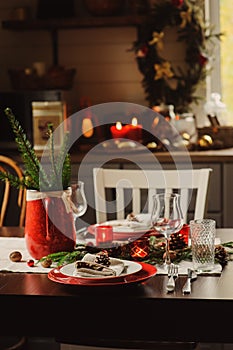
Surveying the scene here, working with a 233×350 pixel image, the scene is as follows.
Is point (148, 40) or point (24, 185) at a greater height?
point (148, 40)

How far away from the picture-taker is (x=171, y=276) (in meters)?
1.96

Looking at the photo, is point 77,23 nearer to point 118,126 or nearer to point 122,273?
point 118,126

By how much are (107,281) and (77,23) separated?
9.13 feet

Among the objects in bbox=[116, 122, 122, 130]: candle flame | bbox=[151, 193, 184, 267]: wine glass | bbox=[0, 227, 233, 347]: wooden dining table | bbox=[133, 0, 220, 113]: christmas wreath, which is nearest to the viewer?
bbox=[0, 227, 233, 347]: wooden dining table

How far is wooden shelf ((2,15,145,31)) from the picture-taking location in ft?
14.4

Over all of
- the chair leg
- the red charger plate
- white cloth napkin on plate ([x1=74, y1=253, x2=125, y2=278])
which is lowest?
→ the chair leg

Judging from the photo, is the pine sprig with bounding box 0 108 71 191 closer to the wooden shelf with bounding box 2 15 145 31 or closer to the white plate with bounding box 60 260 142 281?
the white plate with bounding box 60 260 142 281

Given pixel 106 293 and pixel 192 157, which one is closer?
pixel 106 293

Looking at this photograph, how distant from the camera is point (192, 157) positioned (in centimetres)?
397

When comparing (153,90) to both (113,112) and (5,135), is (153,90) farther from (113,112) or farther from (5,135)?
(5,135)

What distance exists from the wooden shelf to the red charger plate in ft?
8.67

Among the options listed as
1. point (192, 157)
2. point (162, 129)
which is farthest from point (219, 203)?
point (162, 129)

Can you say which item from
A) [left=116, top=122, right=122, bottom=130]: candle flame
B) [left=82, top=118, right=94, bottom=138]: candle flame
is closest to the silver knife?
[left=116, top=122, right=122, bottom=130]: candle flame

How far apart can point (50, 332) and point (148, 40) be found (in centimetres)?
281
